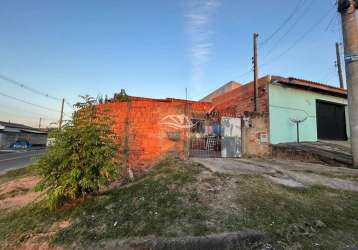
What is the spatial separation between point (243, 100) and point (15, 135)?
34.0m

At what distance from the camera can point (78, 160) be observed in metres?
4.78

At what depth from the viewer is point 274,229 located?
353 cm

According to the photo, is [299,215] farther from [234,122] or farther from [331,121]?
[331,121]

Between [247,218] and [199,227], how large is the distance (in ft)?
3.02

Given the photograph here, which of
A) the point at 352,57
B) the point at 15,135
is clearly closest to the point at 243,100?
the point at 352,57

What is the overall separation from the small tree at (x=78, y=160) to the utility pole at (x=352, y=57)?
9.23 meters

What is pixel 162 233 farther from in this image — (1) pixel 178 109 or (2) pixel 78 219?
(1) pixel 178 109

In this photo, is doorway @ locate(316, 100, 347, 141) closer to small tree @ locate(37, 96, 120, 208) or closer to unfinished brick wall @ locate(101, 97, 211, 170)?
unfinished brick wall @ locate(101, 97, 211, 170)

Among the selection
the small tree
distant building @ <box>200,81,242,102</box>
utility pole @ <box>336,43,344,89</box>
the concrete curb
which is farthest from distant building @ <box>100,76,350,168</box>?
distant building @ <box>200,81,242,102</box>

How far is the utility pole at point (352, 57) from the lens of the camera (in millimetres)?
8503

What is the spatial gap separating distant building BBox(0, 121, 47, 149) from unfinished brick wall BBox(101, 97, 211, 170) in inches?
1175

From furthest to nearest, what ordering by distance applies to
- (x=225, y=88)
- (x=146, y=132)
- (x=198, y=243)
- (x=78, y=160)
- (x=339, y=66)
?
(x=225, y=88)
(x=339, y=66)
(x=146, y=132)
(x=78, y=160)
(x=198, y=243)

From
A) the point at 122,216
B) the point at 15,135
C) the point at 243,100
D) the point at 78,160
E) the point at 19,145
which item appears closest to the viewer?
the point at 122,216

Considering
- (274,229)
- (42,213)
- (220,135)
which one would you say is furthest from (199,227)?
(220,135)
